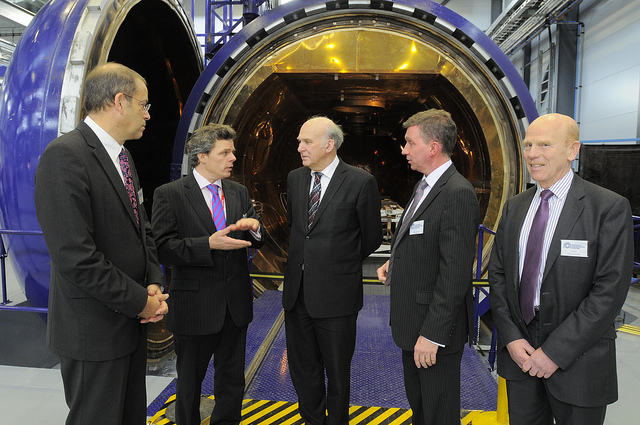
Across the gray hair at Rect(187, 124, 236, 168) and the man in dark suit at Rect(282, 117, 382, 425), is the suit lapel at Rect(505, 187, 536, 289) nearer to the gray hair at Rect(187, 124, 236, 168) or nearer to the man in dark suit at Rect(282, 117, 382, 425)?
the man in dark suit at Rect(282, 117, 382, 425)

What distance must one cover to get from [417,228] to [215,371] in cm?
120

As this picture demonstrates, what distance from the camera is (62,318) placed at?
149 cm

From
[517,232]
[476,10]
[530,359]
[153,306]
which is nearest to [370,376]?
[530,359]

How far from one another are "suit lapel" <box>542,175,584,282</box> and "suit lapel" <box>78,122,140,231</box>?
4.70 feet

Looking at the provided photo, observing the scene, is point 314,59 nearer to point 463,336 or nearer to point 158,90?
point 158,90

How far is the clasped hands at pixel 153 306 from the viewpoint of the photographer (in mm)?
1582

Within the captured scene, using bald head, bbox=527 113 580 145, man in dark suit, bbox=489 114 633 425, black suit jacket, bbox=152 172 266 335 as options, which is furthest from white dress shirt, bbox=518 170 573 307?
black suit jacket, bbox=152 172 266 335

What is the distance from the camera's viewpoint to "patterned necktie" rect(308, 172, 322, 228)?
7.20 feet

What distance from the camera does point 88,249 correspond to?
1.41 meters

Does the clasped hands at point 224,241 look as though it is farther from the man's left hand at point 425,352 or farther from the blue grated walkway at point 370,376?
the blue grated walkway at point 370,376

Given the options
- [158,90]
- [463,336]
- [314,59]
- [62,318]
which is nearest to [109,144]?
[62,318]

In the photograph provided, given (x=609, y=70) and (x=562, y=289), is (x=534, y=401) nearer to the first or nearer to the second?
(x=562, y=289)

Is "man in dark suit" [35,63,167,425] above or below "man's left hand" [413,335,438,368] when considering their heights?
above

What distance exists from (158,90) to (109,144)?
10.1 ft
